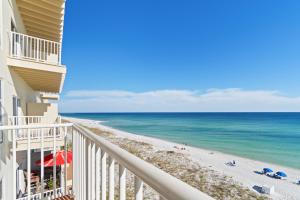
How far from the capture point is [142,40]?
125 ft

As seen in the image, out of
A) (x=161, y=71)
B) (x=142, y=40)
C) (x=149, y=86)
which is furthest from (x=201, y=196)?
(x=149, y=86)

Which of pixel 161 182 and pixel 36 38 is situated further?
pixel 36 38

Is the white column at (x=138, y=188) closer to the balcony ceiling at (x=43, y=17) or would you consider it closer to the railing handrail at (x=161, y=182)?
the railing handrail at (x=161, y=182)

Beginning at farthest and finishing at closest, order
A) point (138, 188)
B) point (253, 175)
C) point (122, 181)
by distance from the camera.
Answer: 1. point (253, 175)
2. point (122, 181)
3. point (138, 188)

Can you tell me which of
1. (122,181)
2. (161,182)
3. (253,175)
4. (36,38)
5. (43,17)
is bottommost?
(253,175)

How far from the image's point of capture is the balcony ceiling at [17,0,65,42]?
6484 mm

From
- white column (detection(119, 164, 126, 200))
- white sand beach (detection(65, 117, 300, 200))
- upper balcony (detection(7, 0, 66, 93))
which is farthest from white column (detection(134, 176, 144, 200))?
white sand beach (detection(65, 117, 300, 200))

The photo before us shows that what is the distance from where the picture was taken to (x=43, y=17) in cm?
725

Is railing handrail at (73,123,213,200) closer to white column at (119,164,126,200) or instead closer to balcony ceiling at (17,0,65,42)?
white column at (119,164,126,200)

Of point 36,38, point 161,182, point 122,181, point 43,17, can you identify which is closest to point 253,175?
point 36,38

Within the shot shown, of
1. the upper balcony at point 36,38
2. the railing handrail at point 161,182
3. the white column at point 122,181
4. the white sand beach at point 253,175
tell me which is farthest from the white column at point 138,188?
the white sand beach at point 253,175

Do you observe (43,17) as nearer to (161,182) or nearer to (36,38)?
(36,38)

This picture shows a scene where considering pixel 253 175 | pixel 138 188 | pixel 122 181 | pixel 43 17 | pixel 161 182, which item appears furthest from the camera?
pixel 253 175

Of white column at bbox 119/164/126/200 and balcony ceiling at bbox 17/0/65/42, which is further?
balcony ceiling at bbox 17/0/65/42
